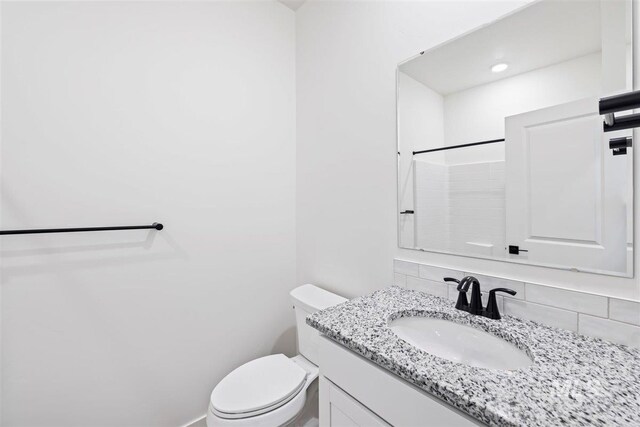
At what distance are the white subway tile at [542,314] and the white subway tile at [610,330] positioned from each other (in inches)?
Answer: 0.8

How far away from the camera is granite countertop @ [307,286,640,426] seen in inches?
19.0

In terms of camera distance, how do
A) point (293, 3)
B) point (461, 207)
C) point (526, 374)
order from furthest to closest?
point (293, 3) < point (461, 207) < point (526, 374)

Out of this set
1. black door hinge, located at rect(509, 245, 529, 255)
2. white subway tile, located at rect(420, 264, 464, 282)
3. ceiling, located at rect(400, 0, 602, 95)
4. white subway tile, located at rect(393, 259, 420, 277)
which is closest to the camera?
ceiling, located at rect(400, 0, 602, 95)

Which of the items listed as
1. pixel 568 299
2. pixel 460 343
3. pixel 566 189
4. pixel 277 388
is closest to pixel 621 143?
pixel 566 189

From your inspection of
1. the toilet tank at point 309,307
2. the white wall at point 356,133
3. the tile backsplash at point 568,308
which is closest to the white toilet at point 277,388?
the toilet tank at point 309,307

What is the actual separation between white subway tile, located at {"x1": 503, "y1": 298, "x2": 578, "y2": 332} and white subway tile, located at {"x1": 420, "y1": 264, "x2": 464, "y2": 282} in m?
0.17

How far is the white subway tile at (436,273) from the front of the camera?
104cm

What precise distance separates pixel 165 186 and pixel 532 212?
61.4 inches

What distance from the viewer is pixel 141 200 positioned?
50.6 inches

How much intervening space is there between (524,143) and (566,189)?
0.19 metres

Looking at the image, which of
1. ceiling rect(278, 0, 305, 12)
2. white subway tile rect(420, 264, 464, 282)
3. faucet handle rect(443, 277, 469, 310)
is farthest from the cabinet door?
ceiling rect(278, 0, 305, 12)

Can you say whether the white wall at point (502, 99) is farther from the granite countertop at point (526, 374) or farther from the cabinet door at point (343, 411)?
the cabinet door at point (343, 411)

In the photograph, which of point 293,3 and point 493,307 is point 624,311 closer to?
point 493,307

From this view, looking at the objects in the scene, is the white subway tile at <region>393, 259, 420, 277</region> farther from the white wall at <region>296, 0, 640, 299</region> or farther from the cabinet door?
the cabinet door
